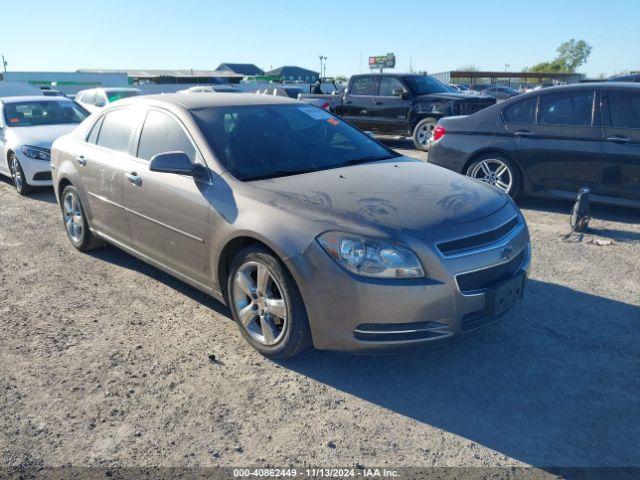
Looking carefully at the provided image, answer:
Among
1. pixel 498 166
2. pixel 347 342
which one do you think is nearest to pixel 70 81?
pixel 498 166

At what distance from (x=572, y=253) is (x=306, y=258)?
3467 millimetres

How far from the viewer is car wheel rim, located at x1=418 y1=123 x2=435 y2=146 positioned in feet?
41.9

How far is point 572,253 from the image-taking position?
5.41 metres

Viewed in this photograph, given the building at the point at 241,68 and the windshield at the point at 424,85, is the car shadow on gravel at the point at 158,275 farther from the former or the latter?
the building at the point at 241,68

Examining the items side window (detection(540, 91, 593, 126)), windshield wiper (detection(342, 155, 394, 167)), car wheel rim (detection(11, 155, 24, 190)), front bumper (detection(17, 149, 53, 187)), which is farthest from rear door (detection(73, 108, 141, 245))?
side window (detection(540, 91, 593, 126))

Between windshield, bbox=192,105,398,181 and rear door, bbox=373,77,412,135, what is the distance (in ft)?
28.6

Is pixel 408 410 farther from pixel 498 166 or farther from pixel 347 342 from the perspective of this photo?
pixel 498 166

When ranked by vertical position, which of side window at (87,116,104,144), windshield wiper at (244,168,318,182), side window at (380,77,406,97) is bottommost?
windshield wiper at (244,168,318,182)

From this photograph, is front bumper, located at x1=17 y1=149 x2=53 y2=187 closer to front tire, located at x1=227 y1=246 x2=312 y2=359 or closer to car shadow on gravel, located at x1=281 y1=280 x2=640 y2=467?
front tire, located at x1=227 y1=246 x2=312 y2=359

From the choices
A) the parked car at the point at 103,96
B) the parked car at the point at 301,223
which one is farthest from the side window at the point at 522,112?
the parked car at the point at 103,96

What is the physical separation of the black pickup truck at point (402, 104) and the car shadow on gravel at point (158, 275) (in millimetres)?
8509

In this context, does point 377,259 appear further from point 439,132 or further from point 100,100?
point 100,100

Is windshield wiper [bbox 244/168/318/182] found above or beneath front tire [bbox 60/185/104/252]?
above

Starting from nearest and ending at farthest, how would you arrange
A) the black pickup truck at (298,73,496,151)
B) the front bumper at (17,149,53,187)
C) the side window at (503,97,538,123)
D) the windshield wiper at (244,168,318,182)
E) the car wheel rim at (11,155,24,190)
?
the windshield wiper at (244,168,318,182), the side window at (503,97,538,123), the front bumper at (17,149,53,187), the car wheel rim at (11,155,24,190), the black pickup truck at (298,73,496,151)
